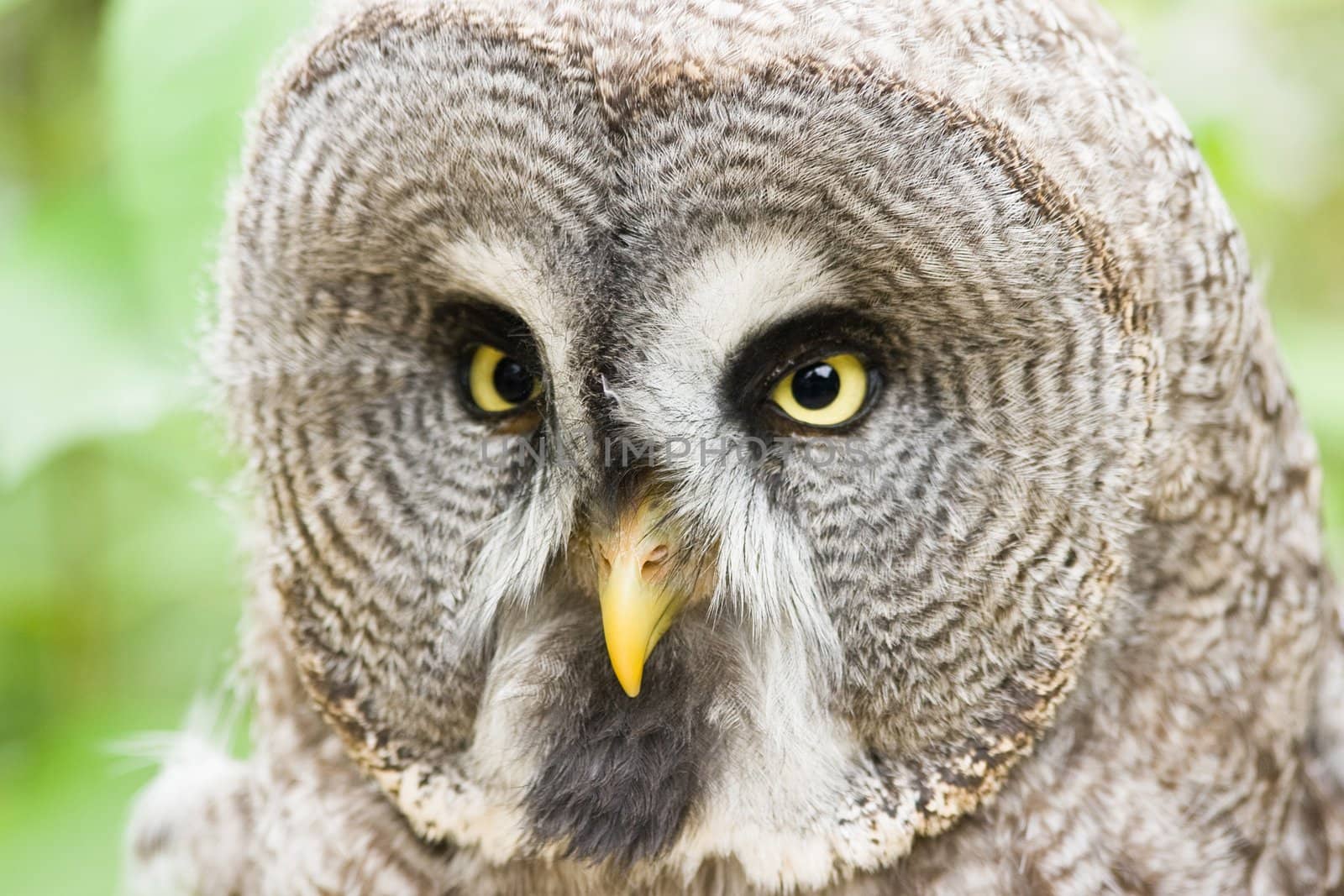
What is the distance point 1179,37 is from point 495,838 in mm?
1198

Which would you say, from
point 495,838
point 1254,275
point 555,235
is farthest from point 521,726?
point 1254,275

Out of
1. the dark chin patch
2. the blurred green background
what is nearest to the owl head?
the dark chin patch

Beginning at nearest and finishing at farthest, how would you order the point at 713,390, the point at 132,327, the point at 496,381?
the point at 713,390, the point at 496,381, the point at 132,327

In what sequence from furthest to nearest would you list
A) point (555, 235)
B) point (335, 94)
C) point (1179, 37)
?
point (1179, 37)
point (335, 94)
point (555, 235)

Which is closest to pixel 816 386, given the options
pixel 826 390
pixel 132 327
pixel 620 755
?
pixel 826 390

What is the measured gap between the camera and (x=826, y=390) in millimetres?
1172

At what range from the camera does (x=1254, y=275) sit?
1487 mm

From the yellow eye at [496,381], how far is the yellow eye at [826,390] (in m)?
0.22

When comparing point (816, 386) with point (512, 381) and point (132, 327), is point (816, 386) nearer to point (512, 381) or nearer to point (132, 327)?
point (512, 381)

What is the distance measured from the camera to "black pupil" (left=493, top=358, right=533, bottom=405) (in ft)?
4.04

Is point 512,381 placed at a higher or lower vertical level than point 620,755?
higher

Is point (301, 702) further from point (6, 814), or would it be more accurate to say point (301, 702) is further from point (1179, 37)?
point (1179, 37)

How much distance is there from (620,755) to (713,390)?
356 millimetres

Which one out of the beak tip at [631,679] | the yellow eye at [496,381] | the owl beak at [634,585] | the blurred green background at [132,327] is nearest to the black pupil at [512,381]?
the yellow eye at [496,381]
